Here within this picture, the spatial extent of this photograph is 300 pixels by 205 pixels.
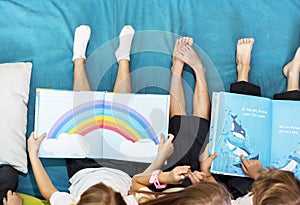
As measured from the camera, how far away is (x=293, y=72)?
1670 mm

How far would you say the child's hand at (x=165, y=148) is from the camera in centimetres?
158

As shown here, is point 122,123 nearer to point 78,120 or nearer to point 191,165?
point 78,120


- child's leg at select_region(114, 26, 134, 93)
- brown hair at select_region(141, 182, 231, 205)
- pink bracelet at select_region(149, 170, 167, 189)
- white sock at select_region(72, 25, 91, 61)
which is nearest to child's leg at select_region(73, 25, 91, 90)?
white sock at select_region(72, 25, 91, 61)

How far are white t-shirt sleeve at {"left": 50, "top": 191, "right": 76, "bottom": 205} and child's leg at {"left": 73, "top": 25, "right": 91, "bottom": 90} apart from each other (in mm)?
348

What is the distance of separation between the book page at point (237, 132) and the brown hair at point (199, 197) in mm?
413

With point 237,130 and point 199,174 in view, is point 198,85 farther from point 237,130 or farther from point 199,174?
point 199,174

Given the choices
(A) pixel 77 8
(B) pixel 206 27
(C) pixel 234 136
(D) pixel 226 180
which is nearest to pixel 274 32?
(B) pixel 206 27

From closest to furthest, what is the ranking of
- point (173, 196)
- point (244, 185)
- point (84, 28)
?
point (173, 196) → point (244, 185) → point (84, 28)

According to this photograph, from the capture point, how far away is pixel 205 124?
5.27 feet

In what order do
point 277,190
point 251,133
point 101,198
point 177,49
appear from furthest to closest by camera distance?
point 177,49 < point 251,133 < point 277,190 < point 101,198

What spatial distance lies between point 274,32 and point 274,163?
445 mm

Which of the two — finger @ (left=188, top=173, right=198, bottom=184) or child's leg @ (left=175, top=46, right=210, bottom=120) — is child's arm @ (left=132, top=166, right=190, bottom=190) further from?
child's leg @ (left=175, top=46, right=210, bottom=120)

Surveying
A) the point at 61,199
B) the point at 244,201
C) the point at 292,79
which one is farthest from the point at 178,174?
the point at 292,79

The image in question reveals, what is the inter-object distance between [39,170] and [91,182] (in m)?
0.19
